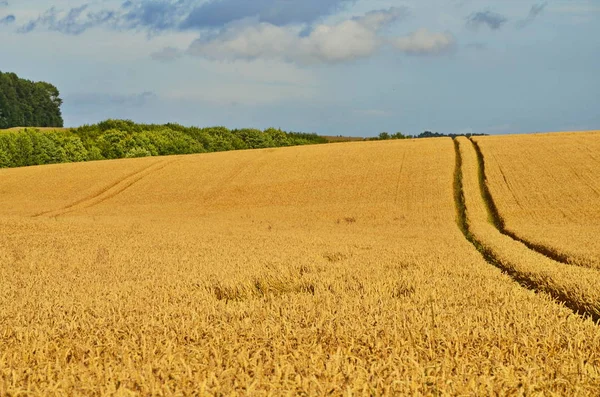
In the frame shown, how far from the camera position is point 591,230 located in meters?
29.9

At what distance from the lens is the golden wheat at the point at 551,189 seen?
2569 cm

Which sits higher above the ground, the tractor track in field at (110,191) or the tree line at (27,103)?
the tree line at (27,103)

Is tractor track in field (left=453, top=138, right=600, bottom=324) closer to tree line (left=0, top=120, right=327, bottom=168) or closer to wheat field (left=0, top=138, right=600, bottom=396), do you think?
wheat field (left=0, top=138, right=600, bottom=396)

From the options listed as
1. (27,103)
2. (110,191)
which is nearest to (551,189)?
(110,191)

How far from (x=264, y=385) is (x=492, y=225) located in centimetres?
3420

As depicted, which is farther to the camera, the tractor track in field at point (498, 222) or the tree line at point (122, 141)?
the tree line at point (122, 141)

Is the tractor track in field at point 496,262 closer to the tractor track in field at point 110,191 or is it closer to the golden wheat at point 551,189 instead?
the golden wheat at point 551,189

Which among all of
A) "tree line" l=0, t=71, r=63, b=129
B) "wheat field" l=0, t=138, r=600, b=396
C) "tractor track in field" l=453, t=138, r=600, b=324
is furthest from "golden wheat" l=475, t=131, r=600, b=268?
"tree line" l=0, t=71, r=63, b=129

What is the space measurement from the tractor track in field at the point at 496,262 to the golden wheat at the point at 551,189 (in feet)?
7.37

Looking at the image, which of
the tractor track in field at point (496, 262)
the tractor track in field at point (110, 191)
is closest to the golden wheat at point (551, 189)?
the tractor track in field at point (496, 262)

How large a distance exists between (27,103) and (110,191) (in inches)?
5079

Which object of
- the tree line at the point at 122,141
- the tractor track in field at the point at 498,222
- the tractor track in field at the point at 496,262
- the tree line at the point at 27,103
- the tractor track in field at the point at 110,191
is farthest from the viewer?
the tree line at the point at 27,103

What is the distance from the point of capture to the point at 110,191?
5362 cm

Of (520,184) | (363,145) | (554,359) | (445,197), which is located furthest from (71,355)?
(363,145)
